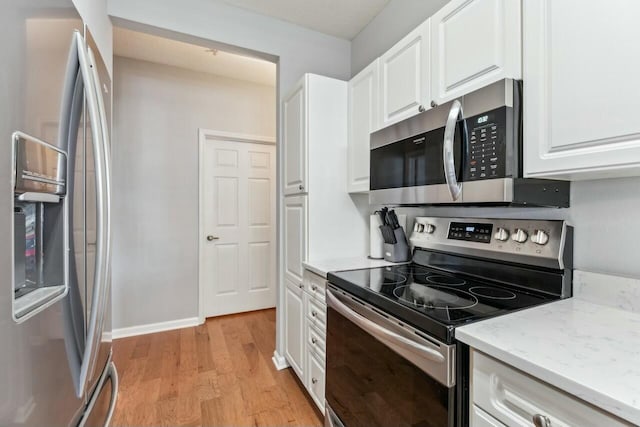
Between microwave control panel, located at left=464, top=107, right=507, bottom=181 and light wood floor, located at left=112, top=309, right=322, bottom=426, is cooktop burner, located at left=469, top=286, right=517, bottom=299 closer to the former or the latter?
microwave control panel, located at left=464, top=107, right=507, bottom=181

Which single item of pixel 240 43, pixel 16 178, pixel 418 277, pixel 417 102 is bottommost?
pixel 418 277

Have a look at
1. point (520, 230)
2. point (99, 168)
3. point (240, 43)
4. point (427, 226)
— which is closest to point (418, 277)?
point (427, 226)

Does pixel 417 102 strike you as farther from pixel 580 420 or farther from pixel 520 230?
pixel 580 420

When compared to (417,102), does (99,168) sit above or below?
below

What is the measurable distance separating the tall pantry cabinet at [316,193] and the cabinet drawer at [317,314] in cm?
9

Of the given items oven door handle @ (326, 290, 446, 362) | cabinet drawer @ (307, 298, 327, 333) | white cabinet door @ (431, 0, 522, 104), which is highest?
white cabinet door @ (431, 0, 522, 104)

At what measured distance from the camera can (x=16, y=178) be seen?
56cm

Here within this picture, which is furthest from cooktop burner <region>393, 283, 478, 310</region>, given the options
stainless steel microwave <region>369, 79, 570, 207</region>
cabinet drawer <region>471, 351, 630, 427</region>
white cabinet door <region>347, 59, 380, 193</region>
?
white cabinet door <region>347, 59, 380, 193</region>

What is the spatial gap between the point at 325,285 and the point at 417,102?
3.42ft

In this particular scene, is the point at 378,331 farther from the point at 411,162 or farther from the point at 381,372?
the point at 411,162

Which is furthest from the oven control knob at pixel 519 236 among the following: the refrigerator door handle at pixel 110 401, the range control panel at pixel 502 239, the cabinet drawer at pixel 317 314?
the refrigerator door handle at pixel 110 401

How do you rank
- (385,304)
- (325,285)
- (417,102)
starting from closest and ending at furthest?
(385,304) < (417,102) < (325,285)

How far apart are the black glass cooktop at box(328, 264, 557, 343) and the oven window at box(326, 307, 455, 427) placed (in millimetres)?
156

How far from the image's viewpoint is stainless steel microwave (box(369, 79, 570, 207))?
1028mm
